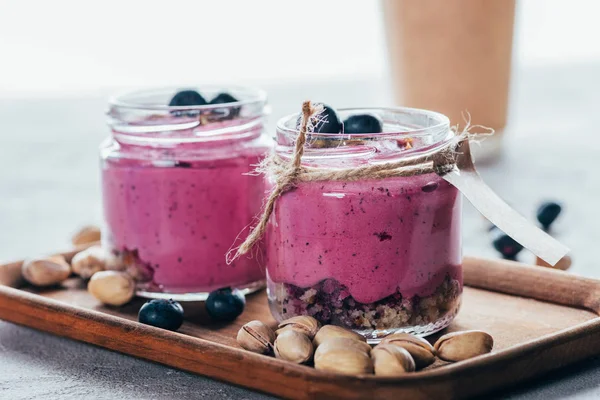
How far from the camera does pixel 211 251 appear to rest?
127 centimetres

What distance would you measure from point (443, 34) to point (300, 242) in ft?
4.70

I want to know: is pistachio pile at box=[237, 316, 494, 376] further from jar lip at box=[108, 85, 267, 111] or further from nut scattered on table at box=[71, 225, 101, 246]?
nut scattered on table at box=[71, 225, 101, 246]

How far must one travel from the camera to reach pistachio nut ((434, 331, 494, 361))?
0.99 m

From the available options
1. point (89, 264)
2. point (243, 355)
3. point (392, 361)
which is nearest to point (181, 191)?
point (89, 264)

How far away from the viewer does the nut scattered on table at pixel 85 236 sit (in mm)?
1603

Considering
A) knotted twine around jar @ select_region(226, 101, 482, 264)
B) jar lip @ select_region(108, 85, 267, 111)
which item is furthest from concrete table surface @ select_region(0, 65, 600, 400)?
jar lip @ select_region(108, 85, 267, 111)

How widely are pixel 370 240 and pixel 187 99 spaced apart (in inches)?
15.3

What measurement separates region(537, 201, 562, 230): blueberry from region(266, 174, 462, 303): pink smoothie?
2.11 ft

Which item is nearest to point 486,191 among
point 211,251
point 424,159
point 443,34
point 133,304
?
point 424,159

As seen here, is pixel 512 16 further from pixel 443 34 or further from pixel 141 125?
pixel 141 125

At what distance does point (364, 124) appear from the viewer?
1.12 m

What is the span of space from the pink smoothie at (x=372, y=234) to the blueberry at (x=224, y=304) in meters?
0.14

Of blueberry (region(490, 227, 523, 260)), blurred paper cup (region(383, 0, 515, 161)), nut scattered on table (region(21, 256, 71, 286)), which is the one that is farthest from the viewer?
blurred paper cup (region(383, 0, 515, 161))

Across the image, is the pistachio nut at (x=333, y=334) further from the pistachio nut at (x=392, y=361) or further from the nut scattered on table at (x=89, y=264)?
the nut scattered on table at (x=89, y=264)
